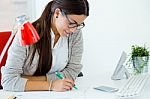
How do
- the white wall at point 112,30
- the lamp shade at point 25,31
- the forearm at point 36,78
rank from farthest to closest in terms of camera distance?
the white wall at point 112,30, the forearm at point 36,78, the lamp shade at point 25,31

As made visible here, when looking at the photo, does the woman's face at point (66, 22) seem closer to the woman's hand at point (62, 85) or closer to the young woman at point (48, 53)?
the young woman at point (48, 53)

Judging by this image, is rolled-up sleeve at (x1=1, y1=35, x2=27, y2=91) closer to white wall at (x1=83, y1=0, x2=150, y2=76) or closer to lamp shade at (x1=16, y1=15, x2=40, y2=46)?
lamp shade at (x1=16, y1=15, x2=40, y2=46)

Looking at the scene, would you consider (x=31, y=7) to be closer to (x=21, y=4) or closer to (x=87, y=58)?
(x=21, y=4)

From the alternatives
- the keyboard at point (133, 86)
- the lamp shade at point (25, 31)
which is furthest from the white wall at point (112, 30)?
the lamp shade at point (25, 31)

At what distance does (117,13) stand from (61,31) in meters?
1.05

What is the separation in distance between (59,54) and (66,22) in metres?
0.22

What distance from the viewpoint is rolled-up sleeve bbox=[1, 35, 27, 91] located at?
4.38 ft

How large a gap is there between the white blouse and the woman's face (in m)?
0.09

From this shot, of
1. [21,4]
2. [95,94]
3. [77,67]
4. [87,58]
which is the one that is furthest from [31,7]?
[95,94]

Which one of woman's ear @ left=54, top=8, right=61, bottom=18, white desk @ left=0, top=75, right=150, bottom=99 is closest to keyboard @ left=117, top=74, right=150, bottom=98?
white desk @ left=0, top=75, right=150, bottom=99

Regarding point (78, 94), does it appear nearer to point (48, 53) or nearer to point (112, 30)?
point (48, 53)

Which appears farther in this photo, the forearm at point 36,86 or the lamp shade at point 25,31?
the forearm at point 36,86

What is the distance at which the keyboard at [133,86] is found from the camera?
1232 mm

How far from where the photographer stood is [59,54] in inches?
59.1
